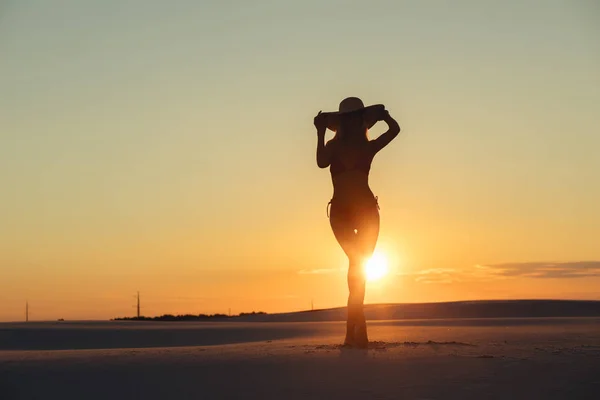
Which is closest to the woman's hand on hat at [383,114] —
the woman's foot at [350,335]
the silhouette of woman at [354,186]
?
the silhouette of woman at [354,186]

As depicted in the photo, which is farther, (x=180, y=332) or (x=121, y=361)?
(x=180, y=332)

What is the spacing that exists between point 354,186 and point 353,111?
1.12 m

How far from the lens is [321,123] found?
12.4 metres

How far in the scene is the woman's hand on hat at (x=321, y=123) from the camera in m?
12.4

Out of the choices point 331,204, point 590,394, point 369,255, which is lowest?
point 590,394

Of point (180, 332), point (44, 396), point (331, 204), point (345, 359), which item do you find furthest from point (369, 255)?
point (180, 332)

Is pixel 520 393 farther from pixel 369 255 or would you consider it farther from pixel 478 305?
pixel 478 305

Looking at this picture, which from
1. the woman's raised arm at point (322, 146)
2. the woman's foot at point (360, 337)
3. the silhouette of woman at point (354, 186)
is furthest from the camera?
the woman's raised arm at point (322, 146)

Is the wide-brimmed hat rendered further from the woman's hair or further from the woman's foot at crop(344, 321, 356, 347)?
the woman's foot at crop(344, 321, 356, 347)

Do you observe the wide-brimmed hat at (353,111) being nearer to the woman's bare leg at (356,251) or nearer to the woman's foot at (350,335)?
the woman's bare leg at (356,251)

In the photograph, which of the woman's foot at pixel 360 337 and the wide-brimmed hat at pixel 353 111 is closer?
the woman's foot at pixel 360 337

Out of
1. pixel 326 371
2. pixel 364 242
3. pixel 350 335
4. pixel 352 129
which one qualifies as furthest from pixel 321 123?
pixel 326 371

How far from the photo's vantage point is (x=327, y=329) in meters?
19.4

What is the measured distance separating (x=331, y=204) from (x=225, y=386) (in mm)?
4058
